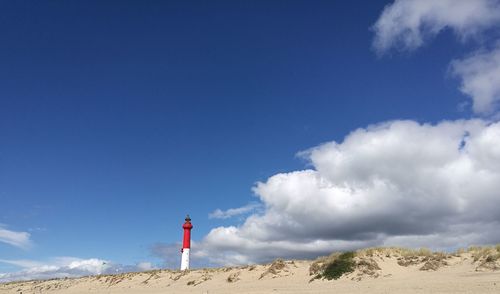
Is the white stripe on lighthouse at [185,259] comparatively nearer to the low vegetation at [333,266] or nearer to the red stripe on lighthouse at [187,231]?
the red stripe on lighthouse at [187,231]

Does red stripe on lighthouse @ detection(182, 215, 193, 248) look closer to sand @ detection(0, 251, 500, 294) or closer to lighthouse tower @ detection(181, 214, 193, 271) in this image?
lighthouse tower @ detection(181, 214, 193, 271)

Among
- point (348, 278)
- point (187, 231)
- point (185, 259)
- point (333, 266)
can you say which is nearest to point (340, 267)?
point (333, 266)

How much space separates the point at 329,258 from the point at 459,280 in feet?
32.4

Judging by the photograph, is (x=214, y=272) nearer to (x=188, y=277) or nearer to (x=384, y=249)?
(x=188, y=277)

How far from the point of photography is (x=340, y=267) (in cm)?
2733

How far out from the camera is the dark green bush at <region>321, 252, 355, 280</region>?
2688 centimetres

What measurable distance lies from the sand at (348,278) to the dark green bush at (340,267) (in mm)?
398

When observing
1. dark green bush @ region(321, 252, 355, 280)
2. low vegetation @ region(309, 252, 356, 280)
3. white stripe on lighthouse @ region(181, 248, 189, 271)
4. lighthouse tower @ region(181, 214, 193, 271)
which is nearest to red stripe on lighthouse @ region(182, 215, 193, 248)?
lighthouse tower @ region(181, 214, 193, 271)

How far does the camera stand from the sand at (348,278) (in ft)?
66.2

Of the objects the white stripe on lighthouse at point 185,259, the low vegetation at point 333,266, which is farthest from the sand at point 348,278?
the white stripe on lighthouse at point 185,259

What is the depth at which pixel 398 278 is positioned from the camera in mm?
23828

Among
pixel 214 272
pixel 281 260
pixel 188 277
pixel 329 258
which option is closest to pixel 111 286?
pixel 188 277

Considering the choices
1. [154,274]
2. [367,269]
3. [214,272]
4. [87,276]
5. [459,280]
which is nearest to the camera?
[459,280]

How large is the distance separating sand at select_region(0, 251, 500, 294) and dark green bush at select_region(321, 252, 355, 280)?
40 cm
